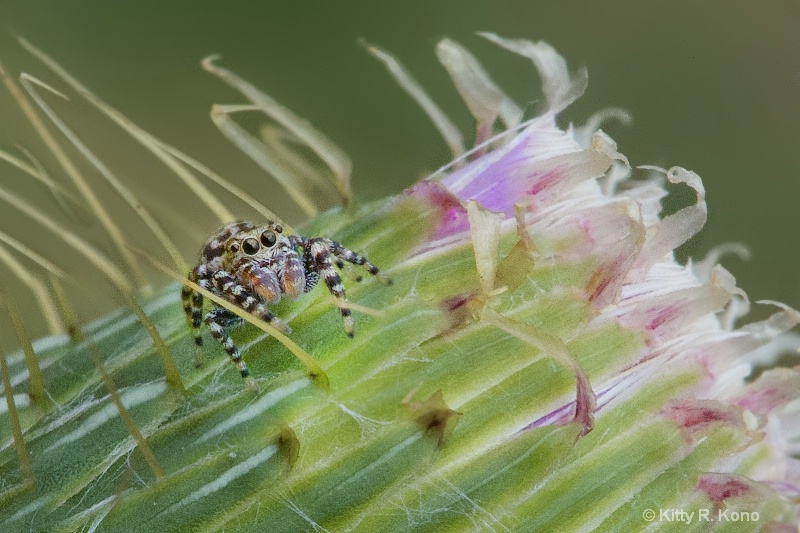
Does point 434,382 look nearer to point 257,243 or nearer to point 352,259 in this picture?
point 352,259

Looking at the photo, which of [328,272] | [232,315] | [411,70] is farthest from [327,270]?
[411,70]

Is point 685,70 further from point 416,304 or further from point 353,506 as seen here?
point 353,506

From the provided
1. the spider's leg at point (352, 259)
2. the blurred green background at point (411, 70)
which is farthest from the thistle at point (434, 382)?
the blurred green background at point (411, 70)

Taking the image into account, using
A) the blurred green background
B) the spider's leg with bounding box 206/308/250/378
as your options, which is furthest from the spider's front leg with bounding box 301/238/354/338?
the blurred green background

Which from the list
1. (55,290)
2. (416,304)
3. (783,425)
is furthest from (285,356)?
(783,425)

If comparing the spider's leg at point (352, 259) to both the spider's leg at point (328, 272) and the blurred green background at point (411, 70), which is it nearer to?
the spider's leg at point (328, 272)

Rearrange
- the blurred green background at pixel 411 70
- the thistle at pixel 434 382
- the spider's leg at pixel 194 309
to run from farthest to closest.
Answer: the blurred green background at pixel 411 70, the spider's leg at pixel 194 309, the thistle at pixel 434 382
